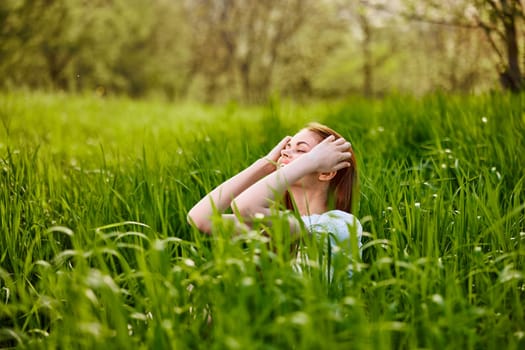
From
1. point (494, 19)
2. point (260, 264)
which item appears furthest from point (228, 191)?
point (494, 19)

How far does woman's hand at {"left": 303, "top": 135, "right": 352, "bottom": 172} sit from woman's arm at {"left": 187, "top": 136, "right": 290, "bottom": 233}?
0.18 metres

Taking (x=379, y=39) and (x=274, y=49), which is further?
(x=379, y=39)

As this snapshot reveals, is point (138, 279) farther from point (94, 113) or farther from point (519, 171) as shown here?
point (94, 113)

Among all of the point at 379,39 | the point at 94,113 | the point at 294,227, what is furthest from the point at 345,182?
the point at 379,39

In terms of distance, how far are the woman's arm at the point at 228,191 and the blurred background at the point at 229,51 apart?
9706 mm

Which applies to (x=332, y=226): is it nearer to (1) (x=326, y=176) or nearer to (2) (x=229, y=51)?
(1) (x=326, y=176)

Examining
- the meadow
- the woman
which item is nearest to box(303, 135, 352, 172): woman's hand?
the woman

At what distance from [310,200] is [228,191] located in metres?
0.36

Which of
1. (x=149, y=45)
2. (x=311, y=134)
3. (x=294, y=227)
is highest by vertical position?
(x=149, y=45)

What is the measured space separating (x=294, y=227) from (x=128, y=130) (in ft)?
18.3

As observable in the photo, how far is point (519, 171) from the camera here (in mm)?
3271

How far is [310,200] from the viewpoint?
2.46 m

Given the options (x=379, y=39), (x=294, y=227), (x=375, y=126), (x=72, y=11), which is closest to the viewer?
(x=294, y=227)

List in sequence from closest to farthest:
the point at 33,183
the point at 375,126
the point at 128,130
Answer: the point at 33,183 → the point at 375,126 → the point at 128,130
